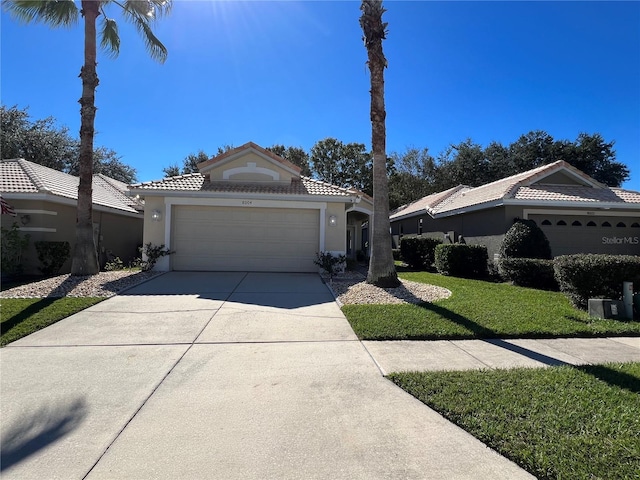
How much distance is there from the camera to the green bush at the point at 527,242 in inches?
478

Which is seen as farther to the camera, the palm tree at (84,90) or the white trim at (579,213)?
the white trim at (579,213)

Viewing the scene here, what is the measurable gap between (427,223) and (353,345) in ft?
56.3

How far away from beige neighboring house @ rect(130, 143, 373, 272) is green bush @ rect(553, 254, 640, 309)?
7.50 meters

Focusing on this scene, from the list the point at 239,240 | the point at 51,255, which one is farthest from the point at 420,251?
the point at 51,255

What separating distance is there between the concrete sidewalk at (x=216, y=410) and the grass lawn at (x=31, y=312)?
1.17 ft

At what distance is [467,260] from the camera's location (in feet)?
44.6

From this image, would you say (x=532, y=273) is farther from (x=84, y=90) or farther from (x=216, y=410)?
(x=84, y=90)

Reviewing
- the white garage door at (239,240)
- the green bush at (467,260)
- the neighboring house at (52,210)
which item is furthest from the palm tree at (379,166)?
the neighboring house at (52,210)

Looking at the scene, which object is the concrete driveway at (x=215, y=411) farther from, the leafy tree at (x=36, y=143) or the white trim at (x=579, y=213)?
the leafy tree at (x=36, y=143)

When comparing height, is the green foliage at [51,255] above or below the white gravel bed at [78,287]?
above

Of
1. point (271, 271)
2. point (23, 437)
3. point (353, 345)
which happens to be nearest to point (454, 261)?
point (271, 271)

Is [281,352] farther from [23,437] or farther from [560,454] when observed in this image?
[560,454]

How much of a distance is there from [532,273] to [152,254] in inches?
501

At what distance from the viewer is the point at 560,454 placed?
272 cm
